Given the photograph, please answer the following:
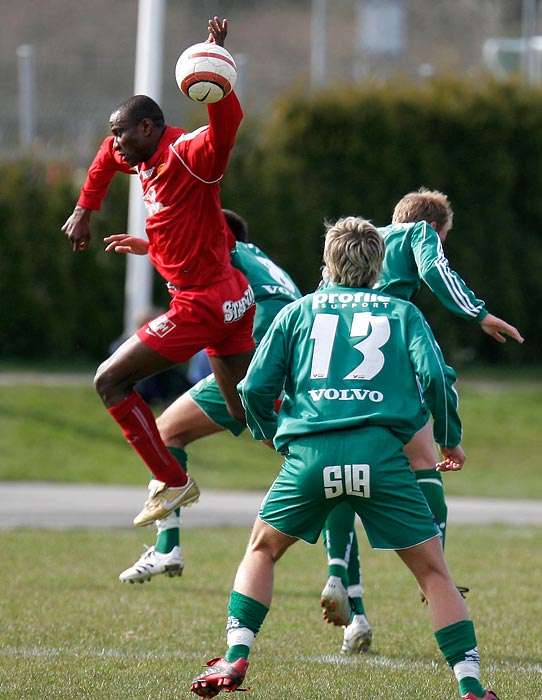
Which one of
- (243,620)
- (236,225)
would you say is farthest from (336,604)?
(236,225)

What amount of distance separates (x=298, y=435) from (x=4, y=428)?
34.7 feet

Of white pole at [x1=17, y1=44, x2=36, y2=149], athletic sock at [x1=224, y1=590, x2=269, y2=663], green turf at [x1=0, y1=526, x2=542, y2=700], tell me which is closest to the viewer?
athletic sock at [x1=224, y1=590, x2=269, y2=663]

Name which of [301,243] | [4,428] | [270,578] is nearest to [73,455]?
[4,428]

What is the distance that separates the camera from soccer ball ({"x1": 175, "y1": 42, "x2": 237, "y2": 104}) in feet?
19.6

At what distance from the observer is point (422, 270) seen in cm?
593

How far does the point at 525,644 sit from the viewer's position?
6.65m

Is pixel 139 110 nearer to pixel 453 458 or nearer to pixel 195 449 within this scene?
pixel 453 458

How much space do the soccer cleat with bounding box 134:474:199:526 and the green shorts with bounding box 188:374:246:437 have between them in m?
0.44

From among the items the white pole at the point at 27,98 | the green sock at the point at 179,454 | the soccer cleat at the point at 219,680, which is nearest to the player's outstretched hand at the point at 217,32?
the green sock at the point at 179,454

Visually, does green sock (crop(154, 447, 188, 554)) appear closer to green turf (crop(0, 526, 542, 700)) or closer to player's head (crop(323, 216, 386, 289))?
green turf (crop(0, 526, 542, 700))

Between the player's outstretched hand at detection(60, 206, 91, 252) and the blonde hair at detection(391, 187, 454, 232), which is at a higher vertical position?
the blonde hair at detection(391, 187, 454, 232)

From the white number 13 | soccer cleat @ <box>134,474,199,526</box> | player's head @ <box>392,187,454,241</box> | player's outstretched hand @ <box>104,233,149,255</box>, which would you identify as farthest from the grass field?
player's head @ <box>392,187,454,241</box>

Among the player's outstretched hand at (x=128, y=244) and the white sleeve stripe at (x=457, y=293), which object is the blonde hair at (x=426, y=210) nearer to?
the white sleeve stripe at (x=457, y=293)

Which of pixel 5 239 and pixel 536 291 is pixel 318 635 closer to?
pixel 5 239
